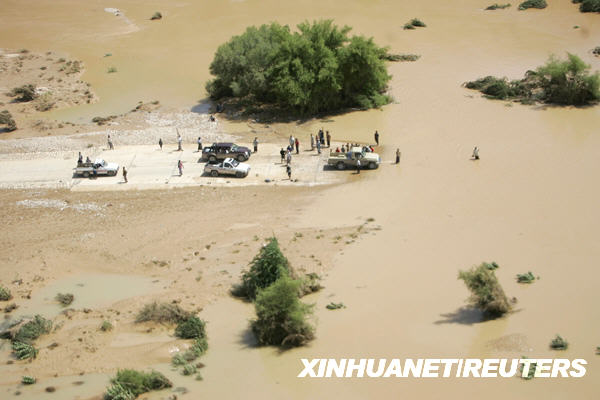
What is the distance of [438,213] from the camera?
29578mm

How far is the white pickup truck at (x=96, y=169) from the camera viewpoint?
119ft

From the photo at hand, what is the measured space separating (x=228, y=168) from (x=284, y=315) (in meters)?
16.3

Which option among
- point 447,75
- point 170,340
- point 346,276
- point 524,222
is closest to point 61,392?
point 170,340

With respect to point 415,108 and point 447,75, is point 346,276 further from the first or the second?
point 447,75

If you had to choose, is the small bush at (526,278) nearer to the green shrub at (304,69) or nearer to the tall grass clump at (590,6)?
the green shrub at (304,69)

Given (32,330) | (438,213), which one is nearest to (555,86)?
(438,213)

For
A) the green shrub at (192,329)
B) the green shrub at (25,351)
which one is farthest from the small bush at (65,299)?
the green shrub at (192,329)

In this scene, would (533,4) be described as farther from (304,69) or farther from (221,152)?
(221,152)

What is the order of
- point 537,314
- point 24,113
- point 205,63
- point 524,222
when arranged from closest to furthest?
point 537,314 → point 524,222 → point 24,113 → point 205,63

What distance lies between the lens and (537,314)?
20.8 meters

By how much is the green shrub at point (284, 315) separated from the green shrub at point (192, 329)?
223 centimetres

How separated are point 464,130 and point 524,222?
12.9 m

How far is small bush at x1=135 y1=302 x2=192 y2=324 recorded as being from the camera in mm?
22172

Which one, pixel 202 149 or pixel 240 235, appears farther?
pixel 202 149
